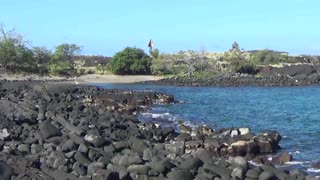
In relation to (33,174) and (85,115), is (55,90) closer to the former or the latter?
(85,115)

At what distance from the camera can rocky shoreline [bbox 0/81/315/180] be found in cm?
1542

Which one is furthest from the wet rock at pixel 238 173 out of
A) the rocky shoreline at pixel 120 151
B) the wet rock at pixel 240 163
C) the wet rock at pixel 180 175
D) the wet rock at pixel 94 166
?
the wet rock at pixel 94 166

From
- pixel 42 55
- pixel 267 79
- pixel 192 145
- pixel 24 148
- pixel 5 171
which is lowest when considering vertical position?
pixel 267 79

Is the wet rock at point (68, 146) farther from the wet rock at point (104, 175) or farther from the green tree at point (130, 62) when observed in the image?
the green tree at point (130, 62)

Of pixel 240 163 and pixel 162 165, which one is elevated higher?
pixel 162 165

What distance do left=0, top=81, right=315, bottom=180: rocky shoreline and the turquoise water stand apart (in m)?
1.43

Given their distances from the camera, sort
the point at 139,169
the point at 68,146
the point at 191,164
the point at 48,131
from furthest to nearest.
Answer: the point at 48,131
the point at 68,146
the point at 191,164
the point at 139,169

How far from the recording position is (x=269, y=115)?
125ft

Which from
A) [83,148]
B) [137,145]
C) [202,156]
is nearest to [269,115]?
[137,145]

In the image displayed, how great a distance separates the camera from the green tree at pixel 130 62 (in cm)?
8244

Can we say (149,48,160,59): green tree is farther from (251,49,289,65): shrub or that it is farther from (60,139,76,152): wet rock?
(60,139,76,152): wet rock

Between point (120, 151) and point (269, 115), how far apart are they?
67.5 ft

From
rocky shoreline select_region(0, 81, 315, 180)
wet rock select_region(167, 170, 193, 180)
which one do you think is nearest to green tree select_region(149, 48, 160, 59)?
rocky shoreline select_region(0, 81, 315, 180)

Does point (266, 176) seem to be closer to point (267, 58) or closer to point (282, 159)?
point (282, 159)
